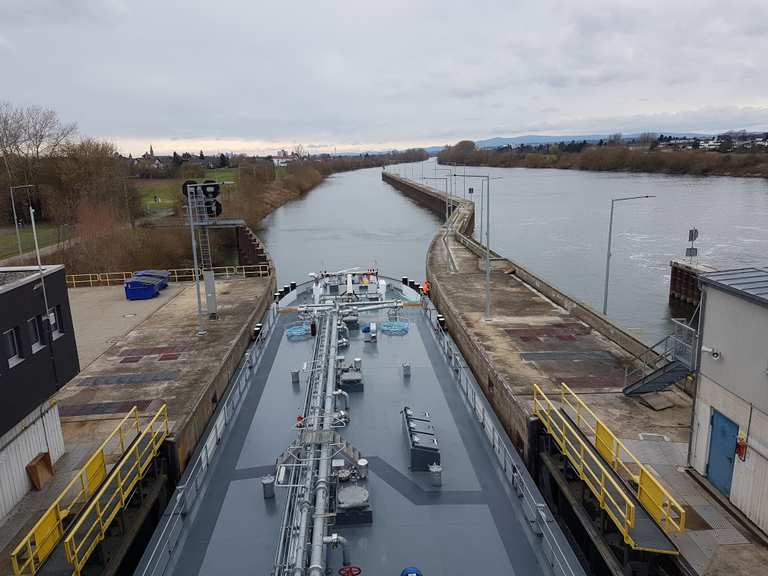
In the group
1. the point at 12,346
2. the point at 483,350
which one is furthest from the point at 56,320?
the point at 483,350

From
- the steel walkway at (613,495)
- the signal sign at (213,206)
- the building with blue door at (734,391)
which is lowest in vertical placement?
the steel walkway at (613,495)

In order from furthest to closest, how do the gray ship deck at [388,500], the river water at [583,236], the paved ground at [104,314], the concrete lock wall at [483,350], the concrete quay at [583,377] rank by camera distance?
the river water at [583,236] < the paved ground at [104,314] < the concrete lock wall at [483,350] < the gray ship deck at [388,500] < the concrete quay at [583,377]

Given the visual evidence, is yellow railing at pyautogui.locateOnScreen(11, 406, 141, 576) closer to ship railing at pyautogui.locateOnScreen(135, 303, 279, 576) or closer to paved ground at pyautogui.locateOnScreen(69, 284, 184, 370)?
ship railing at pyautogui.locateOnScreen(135, 303, 279, 576)

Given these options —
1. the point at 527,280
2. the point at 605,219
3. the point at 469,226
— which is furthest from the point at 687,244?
the point at 527,280

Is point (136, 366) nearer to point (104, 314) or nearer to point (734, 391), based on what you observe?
point (104, 314)

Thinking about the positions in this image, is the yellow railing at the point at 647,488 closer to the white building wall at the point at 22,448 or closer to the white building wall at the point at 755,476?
the white building wall at the point at 755,476

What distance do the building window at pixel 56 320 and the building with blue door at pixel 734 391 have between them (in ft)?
41.9

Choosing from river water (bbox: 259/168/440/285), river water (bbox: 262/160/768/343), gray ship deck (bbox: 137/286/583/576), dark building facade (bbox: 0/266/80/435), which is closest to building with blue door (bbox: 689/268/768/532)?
gray ship deck (bbox: 137/286/583/576)

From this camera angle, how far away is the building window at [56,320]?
36.9ft

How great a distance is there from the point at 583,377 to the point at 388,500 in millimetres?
7776

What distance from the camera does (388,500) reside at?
35.4 feet

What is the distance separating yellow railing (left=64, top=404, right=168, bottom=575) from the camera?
845 centimetres

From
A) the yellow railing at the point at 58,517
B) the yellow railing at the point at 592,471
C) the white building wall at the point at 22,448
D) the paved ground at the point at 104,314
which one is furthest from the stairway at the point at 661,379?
the paved ground at the point at 104,314

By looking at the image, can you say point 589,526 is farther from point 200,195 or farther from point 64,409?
point 200,195
